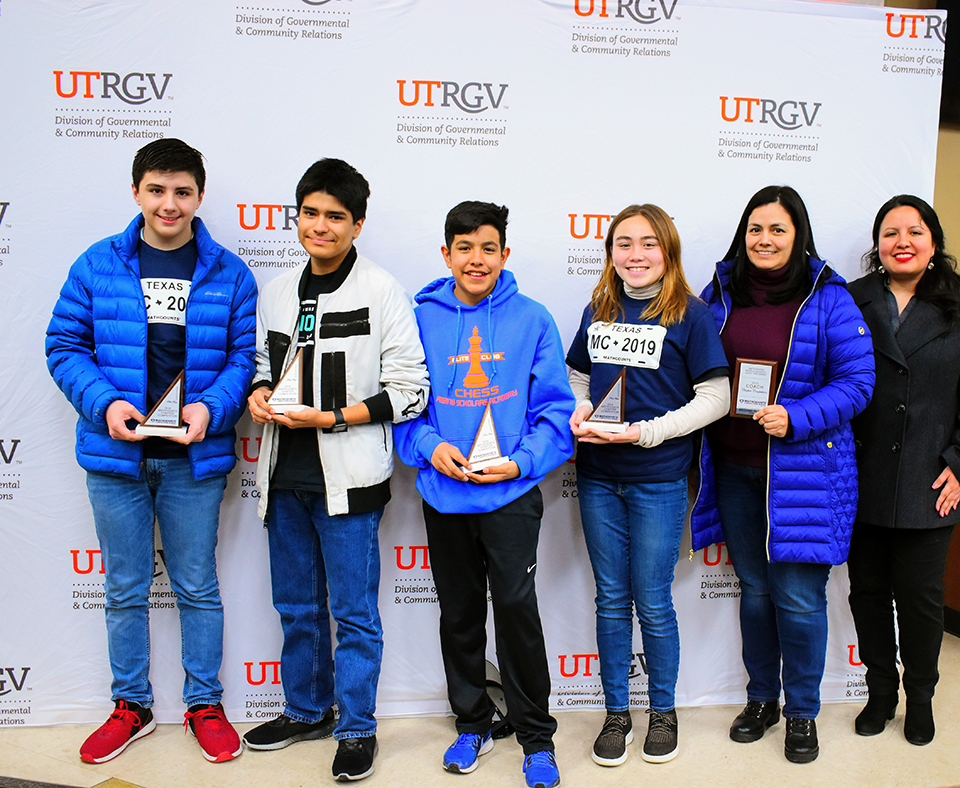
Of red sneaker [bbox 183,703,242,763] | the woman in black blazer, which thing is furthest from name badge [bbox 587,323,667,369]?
red sneaker [bbox 183,703,242,763]

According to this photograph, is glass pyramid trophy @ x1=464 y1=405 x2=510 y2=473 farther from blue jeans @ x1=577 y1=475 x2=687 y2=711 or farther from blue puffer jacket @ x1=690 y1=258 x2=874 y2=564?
blue puffer jacket @ x1=690 y1=258 x2=874 y2=564

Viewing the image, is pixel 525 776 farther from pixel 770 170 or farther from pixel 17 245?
pixel 17 245

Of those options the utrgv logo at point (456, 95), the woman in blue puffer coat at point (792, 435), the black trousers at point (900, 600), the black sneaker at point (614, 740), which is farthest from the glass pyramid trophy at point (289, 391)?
the black trousers at point (900, 600)

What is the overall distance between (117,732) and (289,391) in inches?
48.4

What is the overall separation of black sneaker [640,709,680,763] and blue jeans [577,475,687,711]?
31mm

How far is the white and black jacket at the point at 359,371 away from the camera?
1989 mm

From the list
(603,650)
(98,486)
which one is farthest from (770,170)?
(98,486)

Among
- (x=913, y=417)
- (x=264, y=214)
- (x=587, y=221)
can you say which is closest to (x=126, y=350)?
(x=264, y=214)

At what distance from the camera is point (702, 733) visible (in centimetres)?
233

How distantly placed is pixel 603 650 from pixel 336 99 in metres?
2.00

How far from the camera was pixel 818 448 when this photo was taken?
210 cm

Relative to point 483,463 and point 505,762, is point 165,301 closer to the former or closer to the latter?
point 483,463

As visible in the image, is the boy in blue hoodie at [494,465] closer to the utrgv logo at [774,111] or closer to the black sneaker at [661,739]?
the black sneaker at [661,739]

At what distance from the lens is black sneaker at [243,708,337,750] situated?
2.18 metres
